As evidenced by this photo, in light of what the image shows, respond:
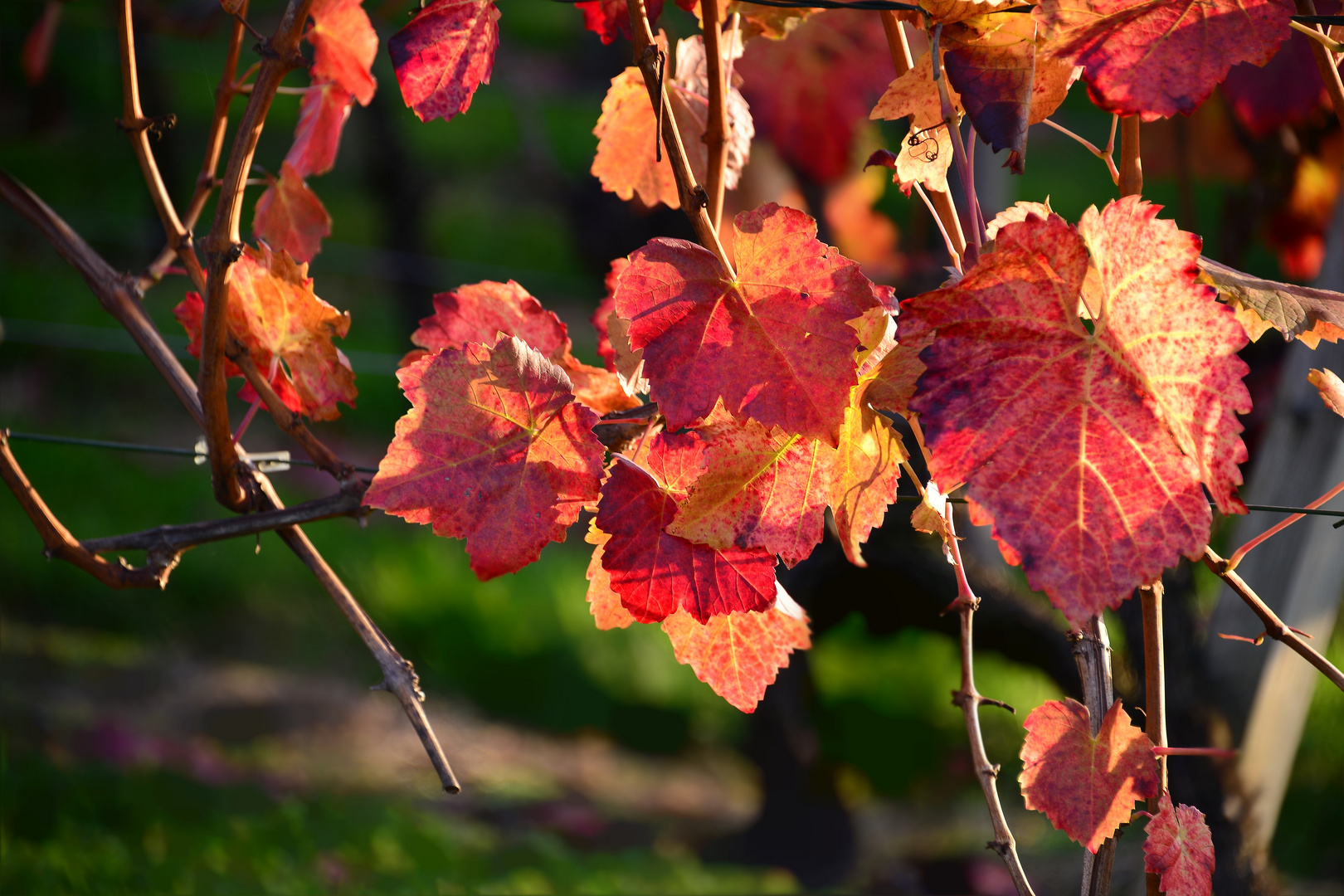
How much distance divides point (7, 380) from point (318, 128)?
439 cm

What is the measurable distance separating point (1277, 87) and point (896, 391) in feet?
3.52

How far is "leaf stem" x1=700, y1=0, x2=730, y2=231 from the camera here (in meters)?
0.42

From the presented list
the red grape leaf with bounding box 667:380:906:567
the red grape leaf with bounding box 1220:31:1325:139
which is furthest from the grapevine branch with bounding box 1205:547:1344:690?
the red grape leaf with bounding box 1220:31:1325:139

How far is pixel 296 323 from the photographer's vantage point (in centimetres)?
50

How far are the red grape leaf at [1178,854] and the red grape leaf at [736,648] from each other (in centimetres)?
17

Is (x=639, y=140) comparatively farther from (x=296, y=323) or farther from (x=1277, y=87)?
(x=1277, y=87)

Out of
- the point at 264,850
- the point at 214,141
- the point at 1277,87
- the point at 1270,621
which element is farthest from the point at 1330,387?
the point at 264,850

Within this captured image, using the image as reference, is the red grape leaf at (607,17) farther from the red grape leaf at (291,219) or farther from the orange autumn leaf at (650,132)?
the red grape leaf at (291,219)

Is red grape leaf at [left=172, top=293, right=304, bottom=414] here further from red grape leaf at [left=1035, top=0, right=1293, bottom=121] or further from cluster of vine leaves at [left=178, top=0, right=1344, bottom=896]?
red grape leaf at [left=1035, top=0, right=1293, bottom=121]

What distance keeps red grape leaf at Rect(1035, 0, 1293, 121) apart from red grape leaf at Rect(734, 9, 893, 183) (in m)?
1.54

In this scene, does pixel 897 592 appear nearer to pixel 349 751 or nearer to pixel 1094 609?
pixel 1094 609

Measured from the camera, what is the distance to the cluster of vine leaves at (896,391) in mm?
319

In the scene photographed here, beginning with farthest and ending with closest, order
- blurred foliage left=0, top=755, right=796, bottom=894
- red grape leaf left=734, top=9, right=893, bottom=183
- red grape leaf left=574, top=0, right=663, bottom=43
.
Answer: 1. red grape leaf left=734, top=9, right=893, bottom=183
2. blurred foliage left=0, top=755, right=796, bottom=894
3. red grape leaf left=574, top=0, right=663, bottom=43

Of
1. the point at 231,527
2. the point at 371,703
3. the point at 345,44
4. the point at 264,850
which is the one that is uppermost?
the point at 345,44
